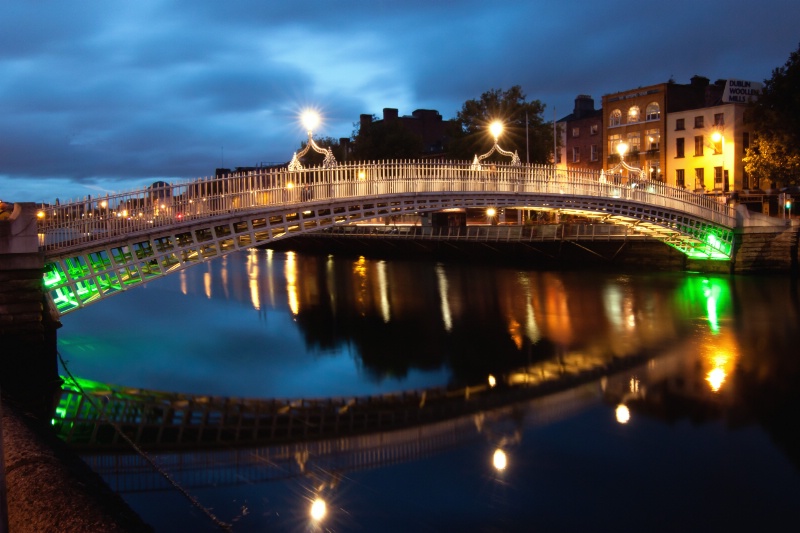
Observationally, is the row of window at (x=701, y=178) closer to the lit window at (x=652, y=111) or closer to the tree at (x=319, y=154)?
the lit window at (x=652, y=111)

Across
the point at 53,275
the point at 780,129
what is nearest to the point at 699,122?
the point at 780,129

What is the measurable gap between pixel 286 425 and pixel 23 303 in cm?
604

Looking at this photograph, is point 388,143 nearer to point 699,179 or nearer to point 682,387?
point 699,179

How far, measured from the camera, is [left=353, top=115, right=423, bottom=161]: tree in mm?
47000

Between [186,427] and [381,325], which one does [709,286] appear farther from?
[186,427]

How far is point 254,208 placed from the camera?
16844mm

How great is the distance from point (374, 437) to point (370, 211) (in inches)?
403

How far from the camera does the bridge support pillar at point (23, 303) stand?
13398 millimetres

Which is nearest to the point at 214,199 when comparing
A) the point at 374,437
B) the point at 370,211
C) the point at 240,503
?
the point at 370,211

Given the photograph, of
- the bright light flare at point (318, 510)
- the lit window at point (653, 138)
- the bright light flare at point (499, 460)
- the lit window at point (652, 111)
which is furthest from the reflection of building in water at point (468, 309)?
the lit window at point (652, 111)

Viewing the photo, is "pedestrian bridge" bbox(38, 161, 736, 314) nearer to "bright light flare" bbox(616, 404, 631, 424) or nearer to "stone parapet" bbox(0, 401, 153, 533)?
"stone parapet" bbox(0, 401, 153, 533)

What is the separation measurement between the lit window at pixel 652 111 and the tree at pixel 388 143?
14959mm

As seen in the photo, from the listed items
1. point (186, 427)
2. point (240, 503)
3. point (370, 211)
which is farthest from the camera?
point (370, 211)

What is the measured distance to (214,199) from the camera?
16.3 metres
